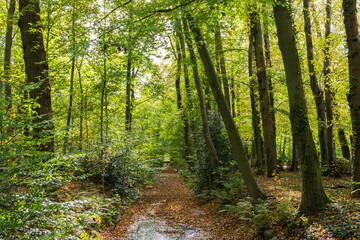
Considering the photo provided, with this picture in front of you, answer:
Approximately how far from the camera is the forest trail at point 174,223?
6.54 metres

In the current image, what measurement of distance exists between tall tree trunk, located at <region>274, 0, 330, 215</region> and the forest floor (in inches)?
11.9

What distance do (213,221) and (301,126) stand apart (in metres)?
4.09

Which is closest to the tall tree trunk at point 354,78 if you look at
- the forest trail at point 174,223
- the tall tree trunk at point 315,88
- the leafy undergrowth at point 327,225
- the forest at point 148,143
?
the forest at point 148,143


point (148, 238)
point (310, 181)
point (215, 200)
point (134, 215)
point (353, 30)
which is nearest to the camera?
point (310, 181)

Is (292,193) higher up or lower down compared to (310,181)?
lower down

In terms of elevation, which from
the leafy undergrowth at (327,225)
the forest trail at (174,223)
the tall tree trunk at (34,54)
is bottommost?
the forest trail at (174,223)

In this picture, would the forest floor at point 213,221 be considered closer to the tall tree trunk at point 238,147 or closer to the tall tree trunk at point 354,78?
the tall tree trunk at point 238,147

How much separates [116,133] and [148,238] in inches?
233

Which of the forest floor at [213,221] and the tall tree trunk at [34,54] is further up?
the tall tree trunk at [34,54]

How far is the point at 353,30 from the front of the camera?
5.96 m

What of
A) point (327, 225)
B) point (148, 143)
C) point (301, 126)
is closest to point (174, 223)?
point (327, 225)

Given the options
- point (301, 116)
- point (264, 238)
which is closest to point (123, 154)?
point (264, 238)

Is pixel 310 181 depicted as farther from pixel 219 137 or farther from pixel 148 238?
pixel 219 137

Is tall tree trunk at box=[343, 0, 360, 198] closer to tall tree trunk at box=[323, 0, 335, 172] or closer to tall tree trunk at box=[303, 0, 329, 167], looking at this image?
tall tree trunk at box=[303, 0, 329, 167]
